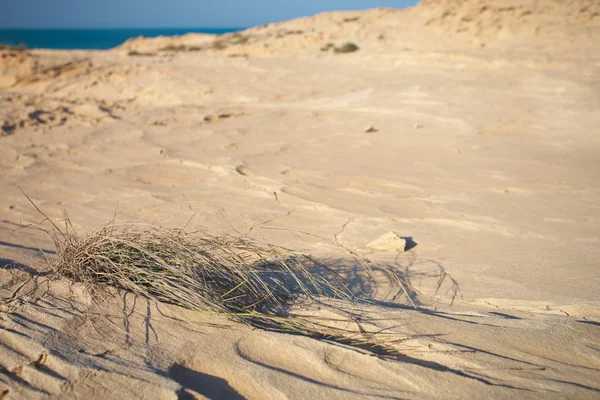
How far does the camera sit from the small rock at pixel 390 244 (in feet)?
7.92

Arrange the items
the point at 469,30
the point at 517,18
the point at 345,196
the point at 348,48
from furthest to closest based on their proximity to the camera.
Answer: the point at 348,48 < the point at 469,30 < the point at 517,18 < the point at 345,196

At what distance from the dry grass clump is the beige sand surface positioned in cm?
7

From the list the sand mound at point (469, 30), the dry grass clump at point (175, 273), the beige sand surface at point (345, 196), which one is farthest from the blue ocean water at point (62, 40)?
the dry grass clump at point (175, 273)

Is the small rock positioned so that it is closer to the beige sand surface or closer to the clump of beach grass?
the beige sand surface

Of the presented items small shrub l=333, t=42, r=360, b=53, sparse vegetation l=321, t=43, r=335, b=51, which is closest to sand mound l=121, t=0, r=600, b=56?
sparse vegetation l=321, t=43, r=335, b=51

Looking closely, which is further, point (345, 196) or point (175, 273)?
Result: point (345, 196)

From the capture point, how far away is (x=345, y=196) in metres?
3.35

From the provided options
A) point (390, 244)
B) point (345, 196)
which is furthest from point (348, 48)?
point (390, 244)

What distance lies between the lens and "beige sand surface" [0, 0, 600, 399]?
1329 mm

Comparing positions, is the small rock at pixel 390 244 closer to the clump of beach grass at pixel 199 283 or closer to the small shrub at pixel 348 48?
the clump of beach grass at pixel 199 283

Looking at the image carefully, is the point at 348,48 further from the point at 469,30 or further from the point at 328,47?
the point at 469,30

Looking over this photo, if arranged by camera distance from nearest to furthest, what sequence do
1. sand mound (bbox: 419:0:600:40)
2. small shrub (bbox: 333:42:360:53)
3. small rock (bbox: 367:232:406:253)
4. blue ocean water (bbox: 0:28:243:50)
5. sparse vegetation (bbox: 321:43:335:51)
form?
small rock (bbox: 367:232:406:253) → sand mound (bbox: 419:0:600:40) → small shrub (bbox: 333:42:360:53) → sparse vegetation (bbox: 321:43:335:51) → blue ocean water (bbox: 0:28:243:50)

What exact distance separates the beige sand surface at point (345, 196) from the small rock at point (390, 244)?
0.13ft

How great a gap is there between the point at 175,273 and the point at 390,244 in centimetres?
119
